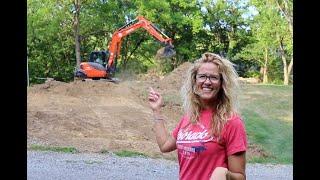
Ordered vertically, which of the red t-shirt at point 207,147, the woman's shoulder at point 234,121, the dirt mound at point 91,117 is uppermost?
the woman's shoulder at point 234,121

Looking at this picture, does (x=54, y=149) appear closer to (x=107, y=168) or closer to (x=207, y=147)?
(x=107, y=168)

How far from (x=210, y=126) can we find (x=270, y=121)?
34.0 ft

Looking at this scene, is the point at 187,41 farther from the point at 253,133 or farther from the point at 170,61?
the point at 253,133

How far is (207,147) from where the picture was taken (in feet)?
5.19

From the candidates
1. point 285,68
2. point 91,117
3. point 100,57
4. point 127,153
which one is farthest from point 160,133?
point 285,68

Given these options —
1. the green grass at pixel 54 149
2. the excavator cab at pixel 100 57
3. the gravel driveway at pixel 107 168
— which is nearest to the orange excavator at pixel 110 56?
the excavator cab at pixel 100 57

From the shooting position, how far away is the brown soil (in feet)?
29.6

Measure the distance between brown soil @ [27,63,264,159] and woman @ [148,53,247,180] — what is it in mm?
6483

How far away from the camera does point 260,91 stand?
15.5 meters

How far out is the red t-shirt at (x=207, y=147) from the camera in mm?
1573

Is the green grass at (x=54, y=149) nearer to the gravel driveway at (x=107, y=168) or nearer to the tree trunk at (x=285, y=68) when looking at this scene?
the gravel driveway at (x=107, y=168)

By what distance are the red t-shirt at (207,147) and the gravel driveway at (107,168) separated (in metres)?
4.49

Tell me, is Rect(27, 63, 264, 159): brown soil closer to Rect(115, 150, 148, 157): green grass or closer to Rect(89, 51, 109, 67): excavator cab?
Rect(115, 150, 148, 157): green grass
